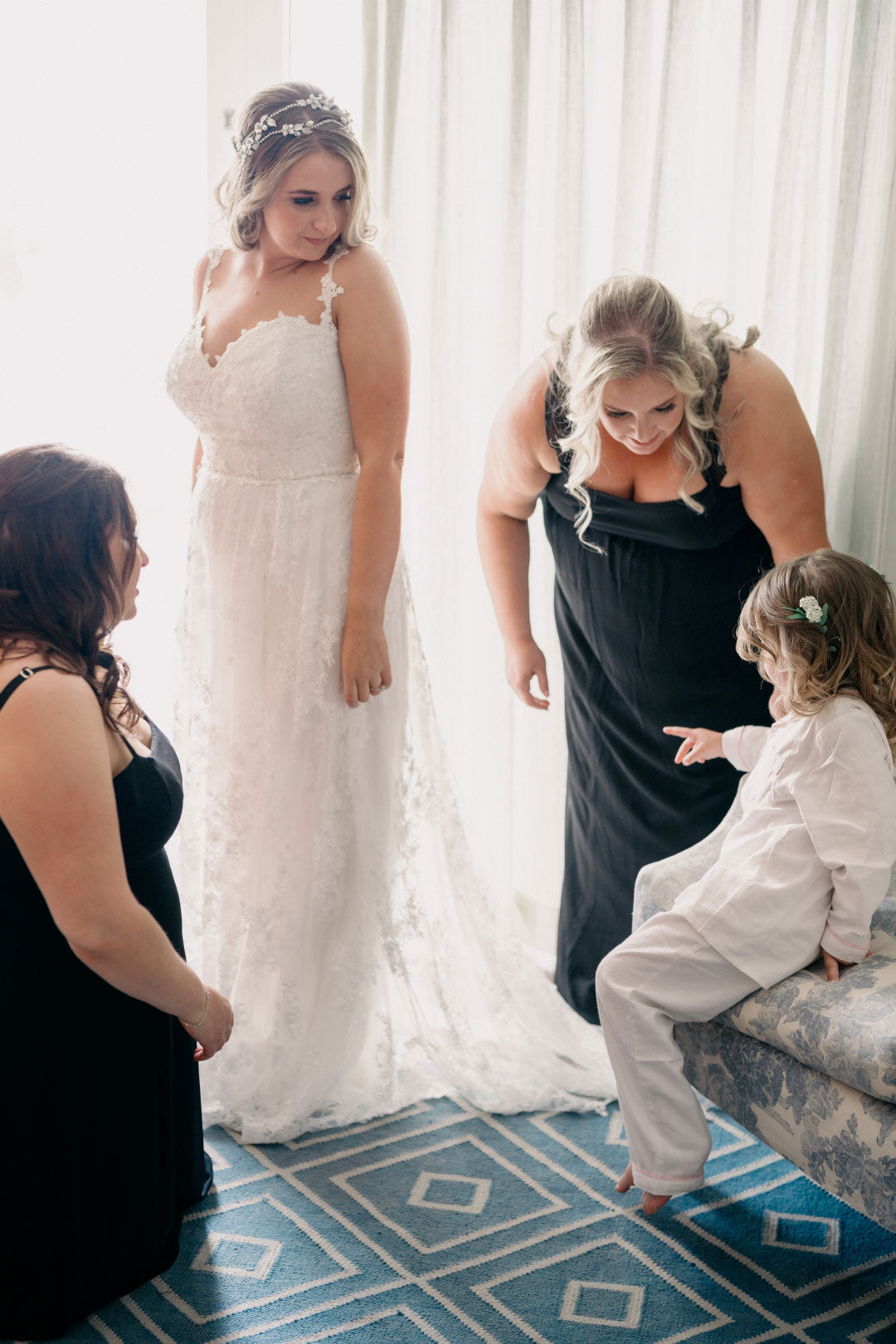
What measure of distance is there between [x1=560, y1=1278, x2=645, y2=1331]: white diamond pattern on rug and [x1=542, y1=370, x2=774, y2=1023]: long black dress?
0.74 m

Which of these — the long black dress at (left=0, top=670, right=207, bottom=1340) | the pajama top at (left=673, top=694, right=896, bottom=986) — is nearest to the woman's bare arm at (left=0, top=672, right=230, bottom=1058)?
the long black dress at (left=0, top=670, right=207, bottom=1340)

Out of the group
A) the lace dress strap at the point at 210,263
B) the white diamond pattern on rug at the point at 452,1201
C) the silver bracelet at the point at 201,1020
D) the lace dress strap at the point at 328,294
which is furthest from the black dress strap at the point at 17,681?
the white diamond pattern on rug at the point at 452,1201

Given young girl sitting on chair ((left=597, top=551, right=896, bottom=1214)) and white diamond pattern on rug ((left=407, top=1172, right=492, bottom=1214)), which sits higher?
young girl sitting on chair ((left=597, top=551, right=896, bottom=1214))

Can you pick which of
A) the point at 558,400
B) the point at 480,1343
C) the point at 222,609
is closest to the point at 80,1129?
the point at 480,1343

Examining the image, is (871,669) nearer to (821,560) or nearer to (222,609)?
(821,560)

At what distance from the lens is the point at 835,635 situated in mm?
1797

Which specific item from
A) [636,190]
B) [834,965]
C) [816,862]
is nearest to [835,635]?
[816,862]

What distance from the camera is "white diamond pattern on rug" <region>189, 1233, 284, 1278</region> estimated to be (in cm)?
177

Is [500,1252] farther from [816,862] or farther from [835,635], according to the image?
[835,635]

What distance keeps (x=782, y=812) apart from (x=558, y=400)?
831mm

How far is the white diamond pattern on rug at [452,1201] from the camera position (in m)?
1.94

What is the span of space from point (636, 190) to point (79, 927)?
1.85 metres

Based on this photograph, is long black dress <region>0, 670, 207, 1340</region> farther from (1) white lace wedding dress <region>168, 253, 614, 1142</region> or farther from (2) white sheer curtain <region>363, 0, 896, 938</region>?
(2) white sheer curtain <region>363, 0, 896, 938</region>

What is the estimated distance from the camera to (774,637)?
1.84m
